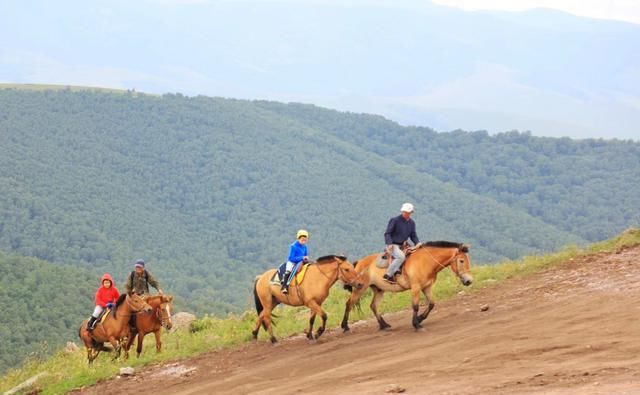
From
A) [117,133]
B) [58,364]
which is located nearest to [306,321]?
[58,364]

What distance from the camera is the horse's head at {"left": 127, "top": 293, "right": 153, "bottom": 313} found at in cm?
2105

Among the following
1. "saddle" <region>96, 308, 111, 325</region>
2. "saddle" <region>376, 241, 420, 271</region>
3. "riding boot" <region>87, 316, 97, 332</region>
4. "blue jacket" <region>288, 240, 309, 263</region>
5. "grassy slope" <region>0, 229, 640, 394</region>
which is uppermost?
"blue jacket" <region>288, 240, 309, 263</region>

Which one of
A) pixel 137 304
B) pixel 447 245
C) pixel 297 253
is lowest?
pixel 137 304

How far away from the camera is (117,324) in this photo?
2141 centimetres

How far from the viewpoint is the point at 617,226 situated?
15038cm

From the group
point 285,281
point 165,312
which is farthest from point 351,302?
point 165,312

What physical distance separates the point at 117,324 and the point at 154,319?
0.90 metres

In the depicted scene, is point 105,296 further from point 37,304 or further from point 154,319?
point 37,304

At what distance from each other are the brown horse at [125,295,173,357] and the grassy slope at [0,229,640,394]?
52 cm

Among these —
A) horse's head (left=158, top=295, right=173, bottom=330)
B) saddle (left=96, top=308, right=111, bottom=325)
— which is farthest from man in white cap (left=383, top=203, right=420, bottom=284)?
saddle (left=96, top=308, right=111, bottom=325)

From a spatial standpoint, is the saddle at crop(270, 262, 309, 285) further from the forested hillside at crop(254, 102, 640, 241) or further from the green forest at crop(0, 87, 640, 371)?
the forested hillside at crop(254, 102, 640, 241)

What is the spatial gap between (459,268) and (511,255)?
121 metres

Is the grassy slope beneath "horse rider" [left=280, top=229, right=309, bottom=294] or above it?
beneath

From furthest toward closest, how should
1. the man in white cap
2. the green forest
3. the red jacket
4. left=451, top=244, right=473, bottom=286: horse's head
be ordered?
1. the green forest
2. the red jacket
3. the man in white cap
4. left=451, top=244, right=473, bottom=286: horse's head
